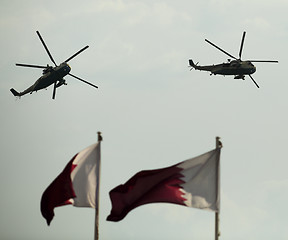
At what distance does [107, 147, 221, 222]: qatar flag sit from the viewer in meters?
28.1

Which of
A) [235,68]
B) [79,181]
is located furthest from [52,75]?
[79,181]

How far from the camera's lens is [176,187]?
28.8m

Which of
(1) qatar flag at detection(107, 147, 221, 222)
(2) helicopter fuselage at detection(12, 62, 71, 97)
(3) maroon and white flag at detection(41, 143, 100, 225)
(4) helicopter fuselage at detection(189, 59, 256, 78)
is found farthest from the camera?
(4) helicopter fuselage at detection(189, 59, 256, 78)

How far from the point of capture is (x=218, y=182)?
91.1 ft

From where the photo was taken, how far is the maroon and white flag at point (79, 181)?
98.6ft

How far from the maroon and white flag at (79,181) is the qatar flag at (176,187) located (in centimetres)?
117

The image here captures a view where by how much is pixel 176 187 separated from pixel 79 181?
3.93 metres

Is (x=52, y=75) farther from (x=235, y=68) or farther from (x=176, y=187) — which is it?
(x=176, y=187)

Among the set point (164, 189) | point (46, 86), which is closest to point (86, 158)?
point (164, 189)

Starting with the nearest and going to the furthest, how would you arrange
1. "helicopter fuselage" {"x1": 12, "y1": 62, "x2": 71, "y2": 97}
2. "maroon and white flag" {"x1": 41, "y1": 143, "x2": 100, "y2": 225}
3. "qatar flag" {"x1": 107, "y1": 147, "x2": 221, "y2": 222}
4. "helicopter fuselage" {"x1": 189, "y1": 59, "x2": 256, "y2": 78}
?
"qatar flag" {"x1": 107, "y1": 147, "x2": 221, "y2": 222}
"maroon and white flag" {"x1": 41, "y1": 143, "x2": 100, "y2": 225}
"helicopter fuselage" {"x1": 12, "y1": 62, "x2": 71, "y2": 97}
"helicopter fuselage" {"x1": 189, "y1": 59, "x2": 256, "y2": 78}

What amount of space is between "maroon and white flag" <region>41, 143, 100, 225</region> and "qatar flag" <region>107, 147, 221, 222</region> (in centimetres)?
117

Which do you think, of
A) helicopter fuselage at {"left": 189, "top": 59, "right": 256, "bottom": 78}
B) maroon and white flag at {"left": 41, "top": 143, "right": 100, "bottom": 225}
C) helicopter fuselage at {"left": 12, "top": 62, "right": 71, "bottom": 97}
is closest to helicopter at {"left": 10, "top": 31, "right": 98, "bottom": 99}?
helicopter fuselage at {"left": 12, "top": 62, "right": 71, "bottom": 97}

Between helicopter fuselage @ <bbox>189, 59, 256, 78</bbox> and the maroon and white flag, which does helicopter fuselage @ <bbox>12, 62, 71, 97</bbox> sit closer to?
helicopter fuselage @ <bbox>189, 59, 256, 78</bbox>

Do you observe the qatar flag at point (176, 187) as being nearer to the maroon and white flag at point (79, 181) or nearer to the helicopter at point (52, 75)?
the maroon and white flag at point (79, 181)
